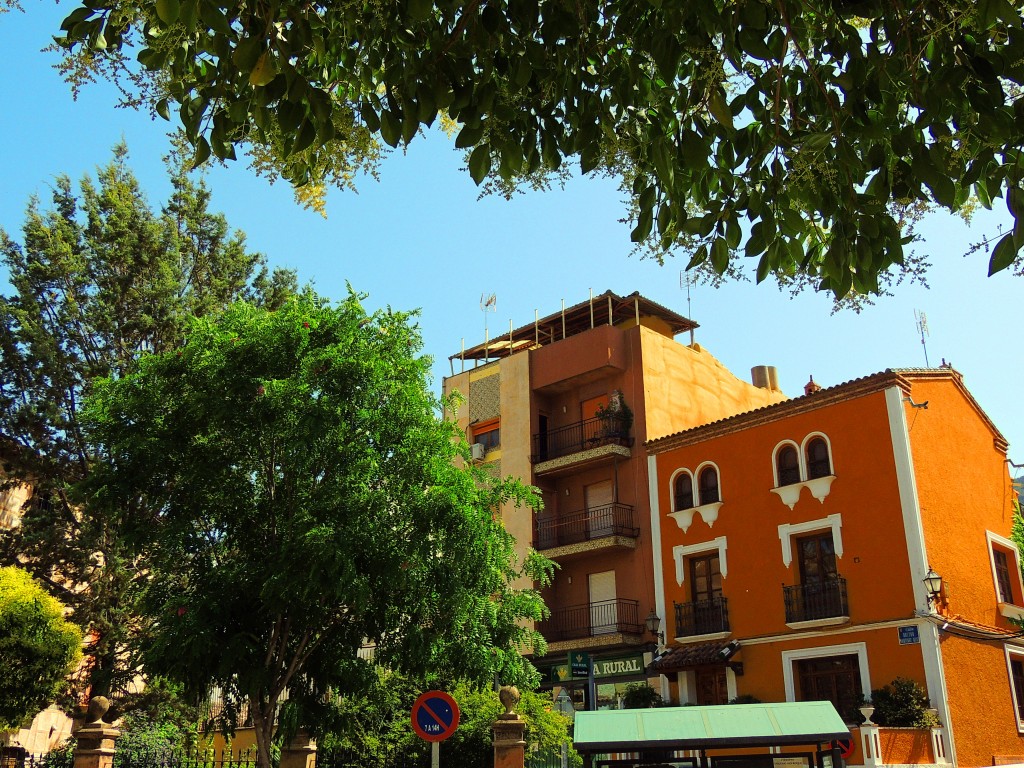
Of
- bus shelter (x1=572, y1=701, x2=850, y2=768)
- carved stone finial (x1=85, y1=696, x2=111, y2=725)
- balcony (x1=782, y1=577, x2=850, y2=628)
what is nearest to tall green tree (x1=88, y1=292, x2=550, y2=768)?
carved stone finial (x1=85, y1=696, x2=111, y2=725)

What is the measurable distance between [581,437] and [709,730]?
21.2m

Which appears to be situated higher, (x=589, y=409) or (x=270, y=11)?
(x=589, y=409)

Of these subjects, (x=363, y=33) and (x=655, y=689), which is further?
(x=655, y=689)

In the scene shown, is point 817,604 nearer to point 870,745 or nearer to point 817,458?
point 817,458

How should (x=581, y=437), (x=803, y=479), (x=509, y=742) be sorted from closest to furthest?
(x=509, y=742)
(x=803, y=479)
(x=581, y=437)

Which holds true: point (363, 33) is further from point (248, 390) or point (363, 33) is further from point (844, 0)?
point (248, 390)

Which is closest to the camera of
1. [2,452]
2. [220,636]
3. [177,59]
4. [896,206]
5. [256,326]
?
[177,59]

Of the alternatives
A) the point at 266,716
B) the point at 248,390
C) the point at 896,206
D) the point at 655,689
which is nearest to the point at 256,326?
the point at 248,390

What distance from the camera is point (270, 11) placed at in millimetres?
4973

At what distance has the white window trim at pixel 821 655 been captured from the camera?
72.4 feet

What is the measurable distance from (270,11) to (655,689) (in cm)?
2397

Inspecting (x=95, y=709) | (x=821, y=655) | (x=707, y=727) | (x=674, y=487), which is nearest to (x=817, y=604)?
(x=821, y=655)

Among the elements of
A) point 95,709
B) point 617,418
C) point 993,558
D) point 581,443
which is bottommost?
point 95,709

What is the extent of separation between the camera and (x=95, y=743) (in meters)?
12.6
